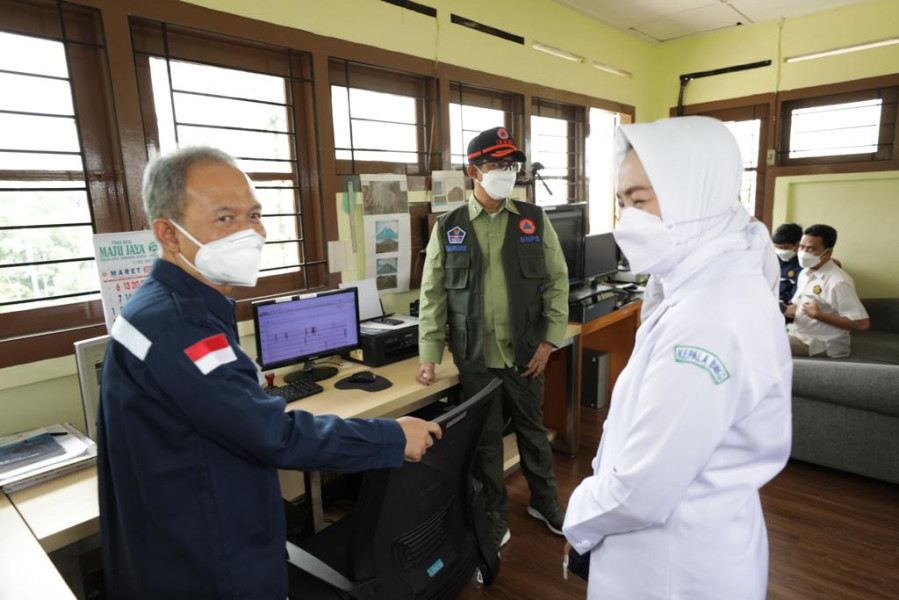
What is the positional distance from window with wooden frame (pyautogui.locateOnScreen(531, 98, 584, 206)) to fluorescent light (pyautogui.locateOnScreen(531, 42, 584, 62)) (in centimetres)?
34

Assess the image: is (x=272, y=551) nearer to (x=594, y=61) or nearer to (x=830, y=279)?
(x=830, y=279)

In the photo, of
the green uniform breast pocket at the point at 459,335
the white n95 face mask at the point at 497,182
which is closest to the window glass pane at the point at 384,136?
the white n95 face mask at the point at 497,182

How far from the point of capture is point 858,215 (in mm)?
4309

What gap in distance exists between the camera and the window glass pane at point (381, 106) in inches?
110

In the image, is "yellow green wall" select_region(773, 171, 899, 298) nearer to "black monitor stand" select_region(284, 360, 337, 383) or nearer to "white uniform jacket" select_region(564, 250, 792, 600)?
"black monitor stand" select_region(284, 360, 337, 383)

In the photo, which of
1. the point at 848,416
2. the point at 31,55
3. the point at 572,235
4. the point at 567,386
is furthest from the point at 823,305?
the point at 31,55

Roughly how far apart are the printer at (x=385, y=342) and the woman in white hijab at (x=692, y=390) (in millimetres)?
1532

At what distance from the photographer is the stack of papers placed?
1492mm

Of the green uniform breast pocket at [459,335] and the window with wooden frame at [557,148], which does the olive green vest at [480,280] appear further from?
the window with wooden frame at [557,148]

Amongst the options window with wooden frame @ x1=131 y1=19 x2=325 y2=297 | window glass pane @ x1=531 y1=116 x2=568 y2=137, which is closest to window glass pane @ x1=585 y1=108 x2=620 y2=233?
window glass pane @ x1=531 y1=116 x2=568 y2=137

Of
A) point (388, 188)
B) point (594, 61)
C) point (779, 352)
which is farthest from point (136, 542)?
point (594, 61)

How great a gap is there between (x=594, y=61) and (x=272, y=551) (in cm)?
440

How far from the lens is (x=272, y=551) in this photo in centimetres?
106

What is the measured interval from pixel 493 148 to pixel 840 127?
12.5 feet
